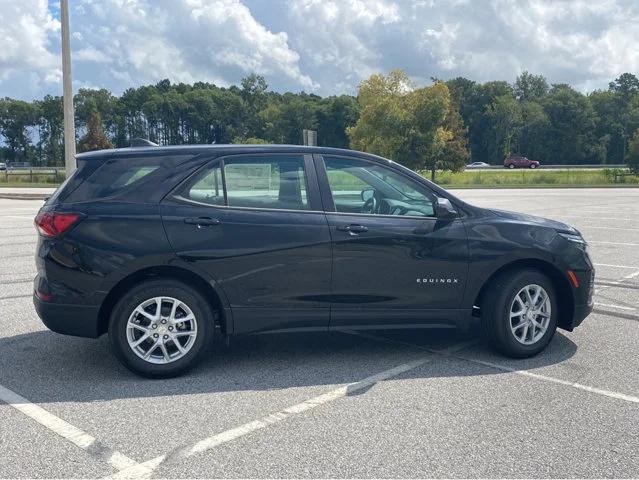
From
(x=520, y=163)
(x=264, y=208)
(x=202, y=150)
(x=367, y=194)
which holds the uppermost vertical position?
(x=520, y=163)

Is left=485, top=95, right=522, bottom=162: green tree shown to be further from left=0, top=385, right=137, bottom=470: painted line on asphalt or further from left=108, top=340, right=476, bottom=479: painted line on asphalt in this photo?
left=0, top=385, right=137, bottom=470: painted line on asphalt

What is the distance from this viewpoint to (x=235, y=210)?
15.3ft

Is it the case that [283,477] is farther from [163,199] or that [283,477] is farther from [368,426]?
[163,199]

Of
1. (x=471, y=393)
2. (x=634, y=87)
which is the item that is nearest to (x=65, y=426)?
(x=471, y=393)

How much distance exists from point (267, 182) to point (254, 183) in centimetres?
11

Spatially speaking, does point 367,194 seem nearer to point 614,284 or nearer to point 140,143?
point 140,143

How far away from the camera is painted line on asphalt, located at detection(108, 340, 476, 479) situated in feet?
10.6

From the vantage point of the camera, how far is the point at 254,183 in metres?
4.79

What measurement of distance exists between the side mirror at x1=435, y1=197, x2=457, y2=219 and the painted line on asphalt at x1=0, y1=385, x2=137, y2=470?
286 cm

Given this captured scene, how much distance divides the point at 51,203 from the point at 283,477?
9.06 feet

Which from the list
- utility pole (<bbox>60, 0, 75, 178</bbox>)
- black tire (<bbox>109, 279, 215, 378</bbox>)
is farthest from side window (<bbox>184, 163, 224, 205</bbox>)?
utility pole (<bbox>60, 0, 75, 178</bbox>)

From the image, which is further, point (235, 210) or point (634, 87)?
point (634, 87)

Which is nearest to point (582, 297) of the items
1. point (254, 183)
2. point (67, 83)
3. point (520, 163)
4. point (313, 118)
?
point (254, 183)

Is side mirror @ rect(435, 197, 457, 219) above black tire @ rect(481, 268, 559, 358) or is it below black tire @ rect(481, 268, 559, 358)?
above
